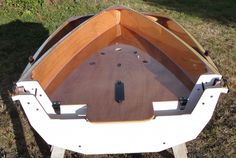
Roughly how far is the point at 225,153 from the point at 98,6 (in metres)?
4.87

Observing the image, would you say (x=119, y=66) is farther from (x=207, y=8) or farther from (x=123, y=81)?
(x=207, y=8)

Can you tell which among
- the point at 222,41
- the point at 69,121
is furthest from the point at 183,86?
the point at 222,41

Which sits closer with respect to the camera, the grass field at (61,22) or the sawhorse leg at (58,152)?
the sawhorse leg at (58,152)

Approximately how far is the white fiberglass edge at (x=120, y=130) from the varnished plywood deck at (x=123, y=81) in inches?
4.0

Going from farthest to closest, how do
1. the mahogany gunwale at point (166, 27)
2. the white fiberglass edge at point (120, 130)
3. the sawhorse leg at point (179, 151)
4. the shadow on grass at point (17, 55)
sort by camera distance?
the shadow on grass at point (17, 55)
the mahogany gunwale at point (166, 27)
the sawhorse leg at point (179, 151)
the white fiberglass edge at point (120, 130)

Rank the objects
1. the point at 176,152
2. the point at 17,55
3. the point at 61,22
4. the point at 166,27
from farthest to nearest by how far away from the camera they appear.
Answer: the point at 61,22 → the point at 17,55 → the point at 166,27 → the point at 176,152

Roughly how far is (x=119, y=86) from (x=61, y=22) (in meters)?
4.07

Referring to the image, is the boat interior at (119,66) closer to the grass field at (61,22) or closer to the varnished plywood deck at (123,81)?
the varnished plywood deck at (123,81)

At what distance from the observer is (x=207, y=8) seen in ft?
27.6

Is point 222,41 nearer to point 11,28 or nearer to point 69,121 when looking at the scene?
point 11,28

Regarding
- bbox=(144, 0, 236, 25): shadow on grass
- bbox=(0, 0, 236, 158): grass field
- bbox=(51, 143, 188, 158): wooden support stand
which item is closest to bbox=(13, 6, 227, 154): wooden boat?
bbox=(51, 143, 188, 158): wooden support stand

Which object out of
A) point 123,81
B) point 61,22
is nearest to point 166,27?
point 123,81

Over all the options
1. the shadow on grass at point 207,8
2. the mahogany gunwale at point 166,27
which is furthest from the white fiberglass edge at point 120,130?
the shadow on grass at point 207,8

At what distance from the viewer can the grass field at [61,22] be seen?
13.9 ft
